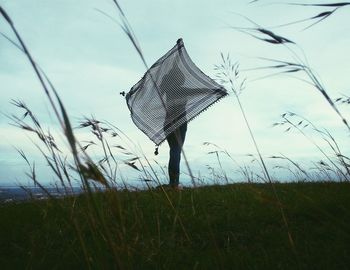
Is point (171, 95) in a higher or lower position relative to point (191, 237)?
higher

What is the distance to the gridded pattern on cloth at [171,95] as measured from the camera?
5297 millimetres

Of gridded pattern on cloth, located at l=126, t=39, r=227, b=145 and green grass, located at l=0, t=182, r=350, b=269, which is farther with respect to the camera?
gridded pattern on cloth, located at l=126, t=39, r=227, b=145

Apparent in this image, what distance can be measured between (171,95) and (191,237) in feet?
10.1

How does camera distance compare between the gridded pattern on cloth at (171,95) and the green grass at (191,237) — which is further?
the gridded pattern on cloth at (171,95)

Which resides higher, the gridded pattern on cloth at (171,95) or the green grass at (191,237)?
the gridded pattern on cloth at (171,95)

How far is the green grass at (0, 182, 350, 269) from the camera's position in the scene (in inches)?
82.0

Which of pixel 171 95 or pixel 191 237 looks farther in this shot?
pixel 171 95

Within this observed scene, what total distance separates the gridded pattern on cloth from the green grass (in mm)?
1359

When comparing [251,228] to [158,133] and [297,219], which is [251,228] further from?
[158,133]

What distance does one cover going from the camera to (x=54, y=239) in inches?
128

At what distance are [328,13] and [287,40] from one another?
0.18 meters

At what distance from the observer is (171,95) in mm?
5828

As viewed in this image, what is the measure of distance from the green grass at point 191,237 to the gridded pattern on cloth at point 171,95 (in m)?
1.36

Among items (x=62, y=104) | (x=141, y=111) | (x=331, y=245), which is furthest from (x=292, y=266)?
(x=141, y=111)
